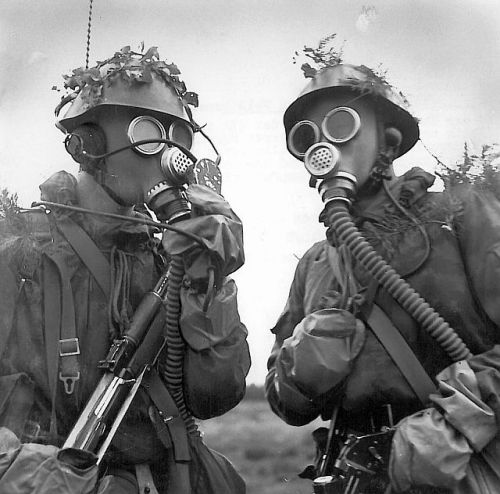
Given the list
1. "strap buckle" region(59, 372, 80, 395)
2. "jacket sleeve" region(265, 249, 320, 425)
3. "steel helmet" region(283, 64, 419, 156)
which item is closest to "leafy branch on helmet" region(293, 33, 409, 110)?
"steel helmet" region(283, 64, 419, 156)

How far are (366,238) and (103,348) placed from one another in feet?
3.81

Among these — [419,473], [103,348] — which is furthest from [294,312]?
[419,473]

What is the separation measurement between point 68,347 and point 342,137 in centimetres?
137

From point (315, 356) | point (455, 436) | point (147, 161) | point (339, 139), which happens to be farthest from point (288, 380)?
point (147, 161)

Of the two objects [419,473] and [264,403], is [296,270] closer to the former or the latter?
[264,403]

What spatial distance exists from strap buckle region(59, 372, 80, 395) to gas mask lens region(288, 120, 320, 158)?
4.21 ft

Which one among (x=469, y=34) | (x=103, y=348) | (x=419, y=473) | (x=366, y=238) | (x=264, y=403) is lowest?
(x=419, y=473)

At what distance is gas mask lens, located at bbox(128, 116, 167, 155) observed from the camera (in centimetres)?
400

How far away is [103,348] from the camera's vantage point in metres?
3.80

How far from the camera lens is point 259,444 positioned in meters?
4.31

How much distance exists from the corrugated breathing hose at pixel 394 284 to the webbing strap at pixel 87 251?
98 centimetres

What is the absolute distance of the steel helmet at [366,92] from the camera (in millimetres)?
3758

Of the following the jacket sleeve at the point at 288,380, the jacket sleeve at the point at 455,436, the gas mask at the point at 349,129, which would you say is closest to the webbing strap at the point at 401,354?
the jacket sleeve at the point at 455,436

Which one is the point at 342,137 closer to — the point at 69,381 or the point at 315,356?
the point at 315,356
